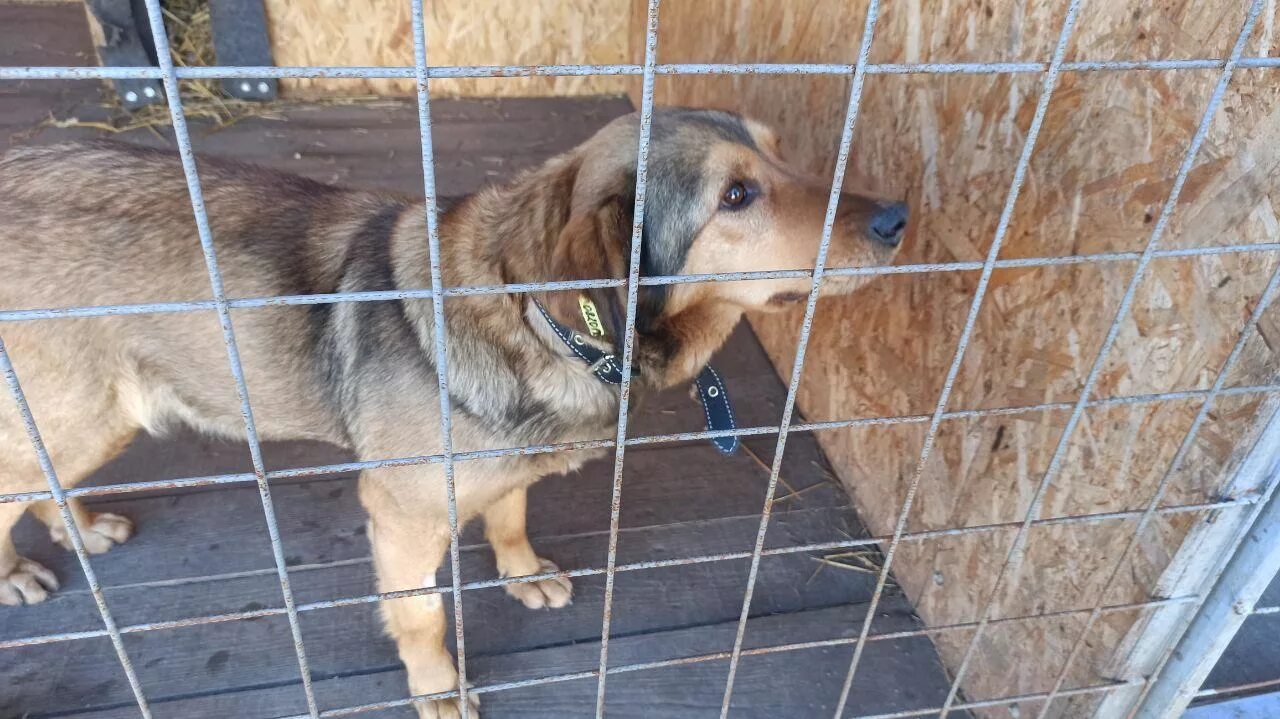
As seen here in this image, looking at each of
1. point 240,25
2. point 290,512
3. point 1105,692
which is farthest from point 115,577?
point 240,25

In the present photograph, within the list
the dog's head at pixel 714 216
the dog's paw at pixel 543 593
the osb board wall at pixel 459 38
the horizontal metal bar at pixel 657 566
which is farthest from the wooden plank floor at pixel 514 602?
the osb board wall at pixel 459 38

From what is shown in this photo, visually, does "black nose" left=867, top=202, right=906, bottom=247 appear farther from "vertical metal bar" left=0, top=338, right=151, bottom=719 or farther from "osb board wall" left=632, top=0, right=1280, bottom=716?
"vertical metal bar" left=0, top=338, right=151, bottom=719

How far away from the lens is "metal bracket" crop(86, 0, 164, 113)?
15.6 feet

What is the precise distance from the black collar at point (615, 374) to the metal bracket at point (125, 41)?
4108mm

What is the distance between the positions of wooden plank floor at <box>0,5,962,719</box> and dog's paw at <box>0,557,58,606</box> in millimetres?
36

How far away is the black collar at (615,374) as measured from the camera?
1782 millimetres

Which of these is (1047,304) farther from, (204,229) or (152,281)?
(152,281)

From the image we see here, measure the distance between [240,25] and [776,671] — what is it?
491 centimetres

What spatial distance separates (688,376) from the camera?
7.11ft

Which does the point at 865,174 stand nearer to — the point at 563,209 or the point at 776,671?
the point at 563,209

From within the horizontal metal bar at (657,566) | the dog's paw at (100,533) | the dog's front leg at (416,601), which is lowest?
the dog's paw at (100,533)

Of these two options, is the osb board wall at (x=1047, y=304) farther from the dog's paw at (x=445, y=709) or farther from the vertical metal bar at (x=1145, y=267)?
the dog's paw at (x=445, y=709)

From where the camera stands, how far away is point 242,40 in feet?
17.0

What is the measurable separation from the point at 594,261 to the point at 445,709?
4.35 ft
